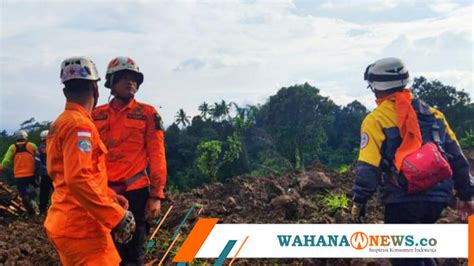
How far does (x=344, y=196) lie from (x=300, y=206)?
0.63 meters

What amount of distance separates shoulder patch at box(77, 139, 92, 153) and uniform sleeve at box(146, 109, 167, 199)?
1446 mm

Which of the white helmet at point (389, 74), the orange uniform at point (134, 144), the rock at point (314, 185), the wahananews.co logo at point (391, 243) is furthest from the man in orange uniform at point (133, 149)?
the rock at point (314, 185)

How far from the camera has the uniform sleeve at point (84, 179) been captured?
9.44ft

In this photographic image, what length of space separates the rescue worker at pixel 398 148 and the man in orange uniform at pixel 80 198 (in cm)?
172

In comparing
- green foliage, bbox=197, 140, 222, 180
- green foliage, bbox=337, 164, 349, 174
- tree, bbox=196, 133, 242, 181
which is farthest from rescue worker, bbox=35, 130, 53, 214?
green foliage, bbox=197, 140, 222, 180

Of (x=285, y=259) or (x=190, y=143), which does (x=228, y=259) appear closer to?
(x=285, y=259)

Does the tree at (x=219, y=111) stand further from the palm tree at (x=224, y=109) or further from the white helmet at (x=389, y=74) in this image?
the white helmet at (x=389, y=74)

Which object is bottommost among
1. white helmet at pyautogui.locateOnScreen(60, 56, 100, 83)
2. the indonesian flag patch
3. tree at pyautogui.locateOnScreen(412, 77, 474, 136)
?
tree at pyautogui.locateOnScreen(412, 77, 474, 136)

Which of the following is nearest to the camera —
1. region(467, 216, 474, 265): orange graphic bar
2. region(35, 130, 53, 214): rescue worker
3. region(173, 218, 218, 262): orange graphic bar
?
region(467, 216, 474, 265): orange graphic bar

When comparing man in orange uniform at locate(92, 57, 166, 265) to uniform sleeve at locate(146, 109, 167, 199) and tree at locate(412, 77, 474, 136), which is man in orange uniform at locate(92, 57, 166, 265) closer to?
uniform sleeve at locate(146, 109, 167, 199)

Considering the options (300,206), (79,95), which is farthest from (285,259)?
(79,95)

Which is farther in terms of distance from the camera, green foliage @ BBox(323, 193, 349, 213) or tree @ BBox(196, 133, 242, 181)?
tree @ BBox(196, 133, 242, 181)

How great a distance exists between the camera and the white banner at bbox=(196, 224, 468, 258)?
4.82 metres

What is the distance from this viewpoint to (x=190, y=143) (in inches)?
1642
